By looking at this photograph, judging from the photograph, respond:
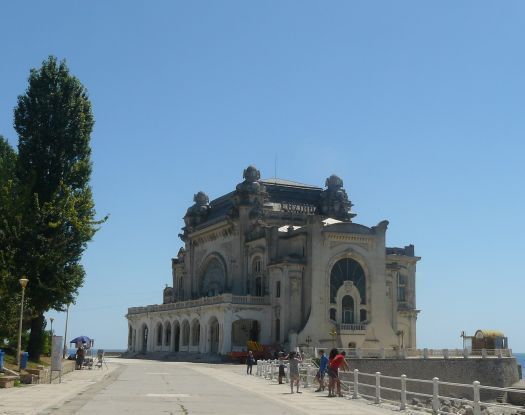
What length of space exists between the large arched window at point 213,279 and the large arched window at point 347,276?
1614 cm

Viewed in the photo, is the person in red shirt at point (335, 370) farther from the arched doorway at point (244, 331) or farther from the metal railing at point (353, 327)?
the arched doorway at point (244, 331)

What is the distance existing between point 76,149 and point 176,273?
65.0 meters

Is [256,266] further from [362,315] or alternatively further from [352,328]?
[352,328]

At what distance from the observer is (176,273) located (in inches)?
4141

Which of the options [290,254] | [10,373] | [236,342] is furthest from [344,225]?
[10,373]

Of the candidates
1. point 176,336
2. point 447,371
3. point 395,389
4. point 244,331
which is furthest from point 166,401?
point 176,336

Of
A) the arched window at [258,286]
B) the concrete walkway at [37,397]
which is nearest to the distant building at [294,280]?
the arched window at [258,286]

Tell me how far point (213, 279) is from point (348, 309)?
20949 mm

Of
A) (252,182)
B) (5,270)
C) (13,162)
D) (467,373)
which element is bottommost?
(467,373)

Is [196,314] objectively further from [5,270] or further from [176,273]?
[5,270]

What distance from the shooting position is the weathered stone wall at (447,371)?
60.9 meters

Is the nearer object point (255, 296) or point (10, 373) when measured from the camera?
point (10, 373)

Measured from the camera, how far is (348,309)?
74000 mm

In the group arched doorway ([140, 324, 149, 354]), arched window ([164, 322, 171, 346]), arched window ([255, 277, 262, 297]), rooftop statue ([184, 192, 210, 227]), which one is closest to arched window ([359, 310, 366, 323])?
arched window ([255, 277, 262, 297])
